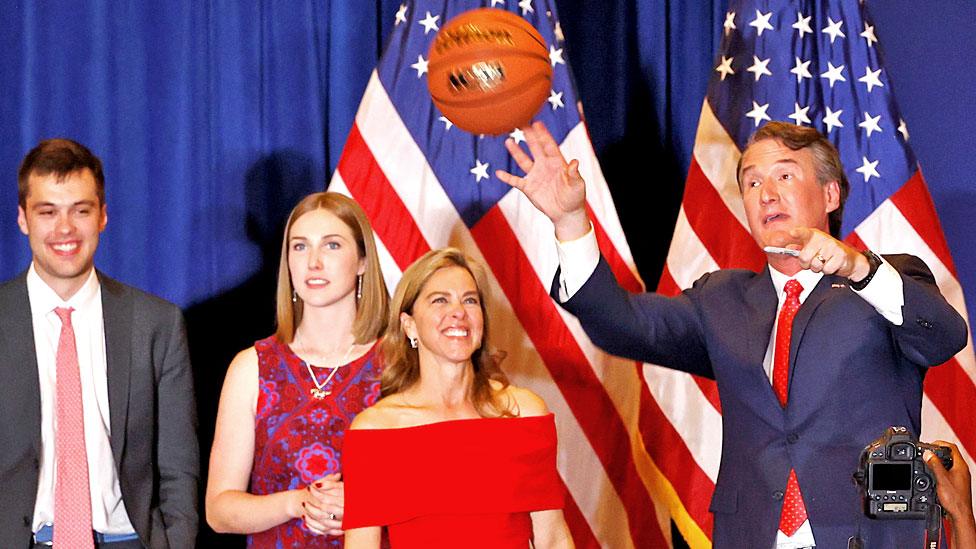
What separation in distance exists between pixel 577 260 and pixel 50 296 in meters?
1.38

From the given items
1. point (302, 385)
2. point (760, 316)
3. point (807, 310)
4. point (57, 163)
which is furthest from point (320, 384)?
point (807, 310)

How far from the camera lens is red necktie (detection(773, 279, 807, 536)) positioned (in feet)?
8.61

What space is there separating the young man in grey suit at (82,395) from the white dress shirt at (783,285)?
1.17 meters

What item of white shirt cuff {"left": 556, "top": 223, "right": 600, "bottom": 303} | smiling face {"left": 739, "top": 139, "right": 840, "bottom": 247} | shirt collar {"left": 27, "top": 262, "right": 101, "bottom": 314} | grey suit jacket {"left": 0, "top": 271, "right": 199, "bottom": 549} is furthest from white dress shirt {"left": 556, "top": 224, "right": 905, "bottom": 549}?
shirt collar {"left": 27, "top": 262, "right": 101, "bottom": 314}

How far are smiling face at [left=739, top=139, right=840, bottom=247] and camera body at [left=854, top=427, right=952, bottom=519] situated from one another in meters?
0.63

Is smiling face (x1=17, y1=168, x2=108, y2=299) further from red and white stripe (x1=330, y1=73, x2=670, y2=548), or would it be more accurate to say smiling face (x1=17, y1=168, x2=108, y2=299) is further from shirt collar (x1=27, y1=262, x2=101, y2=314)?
red and white stripe (x1=330, y1=73, x2=670, y2=548)

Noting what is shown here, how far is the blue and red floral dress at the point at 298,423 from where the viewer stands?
125 inches

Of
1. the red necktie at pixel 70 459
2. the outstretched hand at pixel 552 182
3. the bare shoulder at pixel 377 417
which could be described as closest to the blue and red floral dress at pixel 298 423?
the bare shoulder at pixel 377 417

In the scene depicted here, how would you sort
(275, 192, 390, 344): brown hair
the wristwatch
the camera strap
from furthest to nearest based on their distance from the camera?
(275, 192, 390, 344): brown hair, the wristwatch, the camera strap

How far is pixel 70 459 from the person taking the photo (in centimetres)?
307

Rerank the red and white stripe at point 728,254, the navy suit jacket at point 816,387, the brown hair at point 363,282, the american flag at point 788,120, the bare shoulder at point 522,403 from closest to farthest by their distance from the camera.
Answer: the navy suit jacket at point 816,387, the bare shoulder at point 522,403, the brown hair at point 363,282, the red and white stripe at point 728,254, the american flag at point 788,120

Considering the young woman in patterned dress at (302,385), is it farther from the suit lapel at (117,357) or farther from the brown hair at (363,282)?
the suit lapel at (117,357)

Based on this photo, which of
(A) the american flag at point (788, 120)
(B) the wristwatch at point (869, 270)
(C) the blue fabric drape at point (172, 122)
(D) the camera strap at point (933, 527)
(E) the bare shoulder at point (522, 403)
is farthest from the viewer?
(C) the blue fabric drape at point (172, 122)

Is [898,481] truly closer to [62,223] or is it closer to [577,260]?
[577,260]
